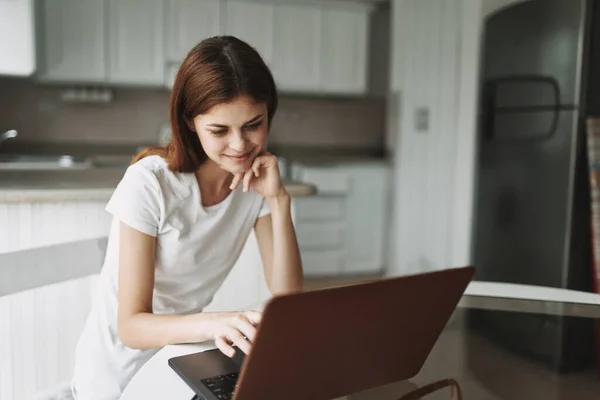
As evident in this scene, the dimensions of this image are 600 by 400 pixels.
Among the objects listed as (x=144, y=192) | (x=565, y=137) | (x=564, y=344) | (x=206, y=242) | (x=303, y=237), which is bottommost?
(x=303, y=237)

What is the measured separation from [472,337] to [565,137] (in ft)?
5.62

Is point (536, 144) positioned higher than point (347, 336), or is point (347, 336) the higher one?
point (536, 144)

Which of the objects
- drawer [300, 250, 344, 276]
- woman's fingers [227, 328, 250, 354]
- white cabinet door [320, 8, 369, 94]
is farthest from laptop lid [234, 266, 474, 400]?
white cabinet door [320, 8, 369, 94]

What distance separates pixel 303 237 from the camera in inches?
156

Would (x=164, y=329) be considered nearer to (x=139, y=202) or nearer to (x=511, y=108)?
(x=139, y=202)

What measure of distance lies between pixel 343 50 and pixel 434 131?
44.2 inches

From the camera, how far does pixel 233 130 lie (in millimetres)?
1012

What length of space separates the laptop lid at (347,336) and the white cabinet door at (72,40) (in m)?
3.56

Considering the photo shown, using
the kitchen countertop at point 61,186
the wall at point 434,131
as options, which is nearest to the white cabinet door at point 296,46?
the wall at point 434,131

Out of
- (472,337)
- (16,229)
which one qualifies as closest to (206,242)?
(472,337)

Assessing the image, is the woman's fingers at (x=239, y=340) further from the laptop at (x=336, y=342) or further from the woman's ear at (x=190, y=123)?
the woman's ear at (x=190, y=123)

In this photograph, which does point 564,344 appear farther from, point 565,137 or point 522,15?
point 522,15

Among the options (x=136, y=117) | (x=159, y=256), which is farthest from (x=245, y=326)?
(x=136, y=117)

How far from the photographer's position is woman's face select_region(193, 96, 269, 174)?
3.26ft
